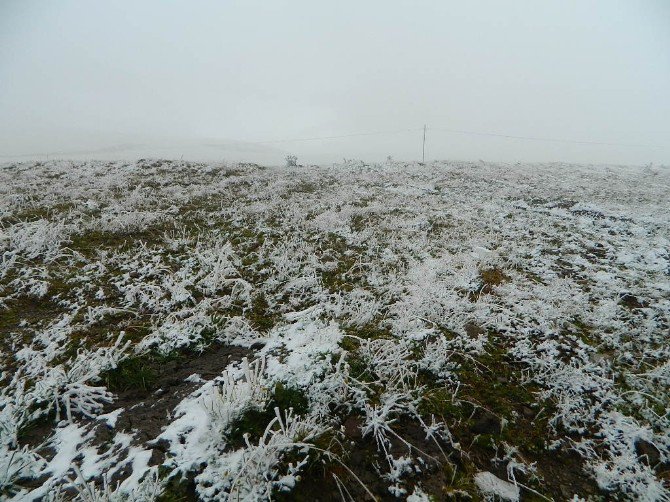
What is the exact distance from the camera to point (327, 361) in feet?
12.9

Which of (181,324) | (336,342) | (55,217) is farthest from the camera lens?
(55,217)

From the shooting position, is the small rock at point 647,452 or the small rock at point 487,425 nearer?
the small rock at point 647,452

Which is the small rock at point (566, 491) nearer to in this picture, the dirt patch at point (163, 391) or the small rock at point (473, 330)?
the small rock at point (473, 330)

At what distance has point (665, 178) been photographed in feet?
65.7

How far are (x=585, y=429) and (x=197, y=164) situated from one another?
19328 mm

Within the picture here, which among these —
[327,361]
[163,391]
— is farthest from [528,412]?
[163,391]

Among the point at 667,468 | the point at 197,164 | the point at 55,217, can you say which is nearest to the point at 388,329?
the point at 667,468

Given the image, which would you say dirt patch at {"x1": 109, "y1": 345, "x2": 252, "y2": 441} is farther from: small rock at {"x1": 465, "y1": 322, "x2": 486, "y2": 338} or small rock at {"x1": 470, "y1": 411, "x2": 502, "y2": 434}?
small rock at {"x1": 465, "y1": 322, "x2": 486, "y2": 338}

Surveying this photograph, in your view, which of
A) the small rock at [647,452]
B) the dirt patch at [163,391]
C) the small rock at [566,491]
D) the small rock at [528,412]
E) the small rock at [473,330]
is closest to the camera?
the small rock at [566,491]

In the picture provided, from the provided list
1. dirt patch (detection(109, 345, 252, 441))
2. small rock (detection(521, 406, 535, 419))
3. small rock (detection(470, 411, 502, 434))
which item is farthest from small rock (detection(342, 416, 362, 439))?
small rock (detection(521, 406, 535, 419))

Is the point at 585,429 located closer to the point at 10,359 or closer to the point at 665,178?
the point at 10,359

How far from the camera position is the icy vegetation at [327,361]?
2.83 meters

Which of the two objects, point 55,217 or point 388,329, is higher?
point 55,217

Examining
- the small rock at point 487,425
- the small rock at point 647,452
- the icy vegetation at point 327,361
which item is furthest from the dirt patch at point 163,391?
A: the small rock at point 647,452
